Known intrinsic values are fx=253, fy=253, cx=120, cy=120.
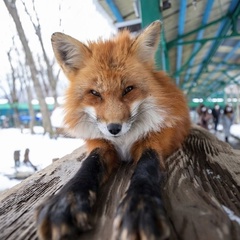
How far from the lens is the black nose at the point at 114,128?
1116 mm

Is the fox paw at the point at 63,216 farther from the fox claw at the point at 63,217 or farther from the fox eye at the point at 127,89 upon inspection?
the fox eye at the point at 127,89

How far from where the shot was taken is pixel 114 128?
1118 mm

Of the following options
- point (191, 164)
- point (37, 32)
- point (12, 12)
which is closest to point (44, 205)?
point (191, 164)

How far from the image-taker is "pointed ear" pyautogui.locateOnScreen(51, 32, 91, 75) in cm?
141

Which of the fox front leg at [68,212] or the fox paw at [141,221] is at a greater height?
the fox paw at [141,221]

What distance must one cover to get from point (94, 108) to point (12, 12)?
33.0 feet

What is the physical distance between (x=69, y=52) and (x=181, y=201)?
1161 mm

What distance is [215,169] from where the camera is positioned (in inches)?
37.9

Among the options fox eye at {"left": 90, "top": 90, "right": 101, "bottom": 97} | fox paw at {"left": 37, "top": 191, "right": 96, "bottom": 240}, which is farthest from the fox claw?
fox eye at {"left": 90, "top": 90, "right": 101, "bottom": 97}

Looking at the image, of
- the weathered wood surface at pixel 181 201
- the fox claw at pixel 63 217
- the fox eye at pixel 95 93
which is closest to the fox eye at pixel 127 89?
the fox eye at pixel 95 93

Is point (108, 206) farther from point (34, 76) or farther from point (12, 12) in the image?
point (34, 76)

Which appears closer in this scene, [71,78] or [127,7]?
[71,78]

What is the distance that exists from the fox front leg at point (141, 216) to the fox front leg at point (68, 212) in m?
0.09

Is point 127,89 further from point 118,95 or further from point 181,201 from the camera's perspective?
point 181,201
